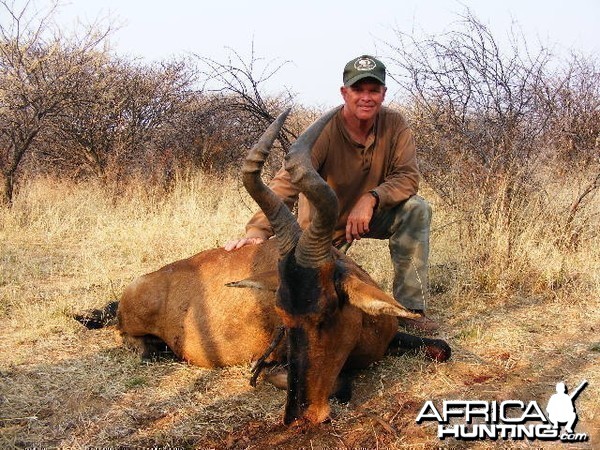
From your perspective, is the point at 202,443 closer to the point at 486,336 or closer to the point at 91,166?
the point at 486,336

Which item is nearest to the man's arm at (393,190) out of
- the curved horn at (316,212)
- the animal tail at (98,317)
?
the curved horn at (316,212)

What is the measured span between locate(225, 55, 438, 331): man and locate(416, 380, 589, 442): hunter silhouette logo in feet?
5.51

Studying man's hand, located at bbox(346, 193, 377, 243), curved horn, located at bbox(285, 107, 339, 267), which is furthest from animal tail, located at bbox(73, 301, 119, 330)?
curved horn, located at bbox(285, 107, 339, 267)

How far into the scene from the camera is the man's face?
593 cm

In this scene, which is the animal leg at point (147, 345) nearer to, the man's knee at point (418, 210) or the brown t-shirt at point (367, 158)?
the brown t-shirt at point (367, 158)

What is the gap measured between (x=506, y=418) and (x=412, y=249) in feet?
7.54

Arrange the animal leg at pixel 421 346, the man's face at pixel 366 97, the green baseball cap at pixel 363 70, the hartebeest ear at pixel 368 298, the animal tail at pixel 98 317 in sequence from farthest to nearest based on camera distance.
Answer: the animal tail at pixel 98 317 → the man's face at pixel 366 97 → the green baseball cap at pixel 363 70 → the animal leg at pixel 421 346 → the hartebeest ear at pixel 368 298

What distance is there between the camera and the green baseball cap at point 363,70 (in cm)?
579

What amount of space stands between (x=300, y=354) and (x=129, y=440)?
1.24 m

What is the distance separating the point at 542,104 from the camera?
8.57 m

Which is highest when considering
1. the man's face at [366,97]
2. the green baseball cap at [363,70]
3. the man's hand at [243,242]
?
the green baseball cap at [363,70]

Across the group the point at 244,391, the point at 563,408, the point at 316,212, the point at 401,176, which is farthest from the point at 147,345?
the point at 563,408

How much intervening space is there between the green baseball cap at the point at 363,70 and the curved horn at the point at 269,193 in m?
1.60

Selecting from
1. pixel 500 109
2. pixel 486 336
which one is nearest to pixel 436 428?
pixel 486 336
